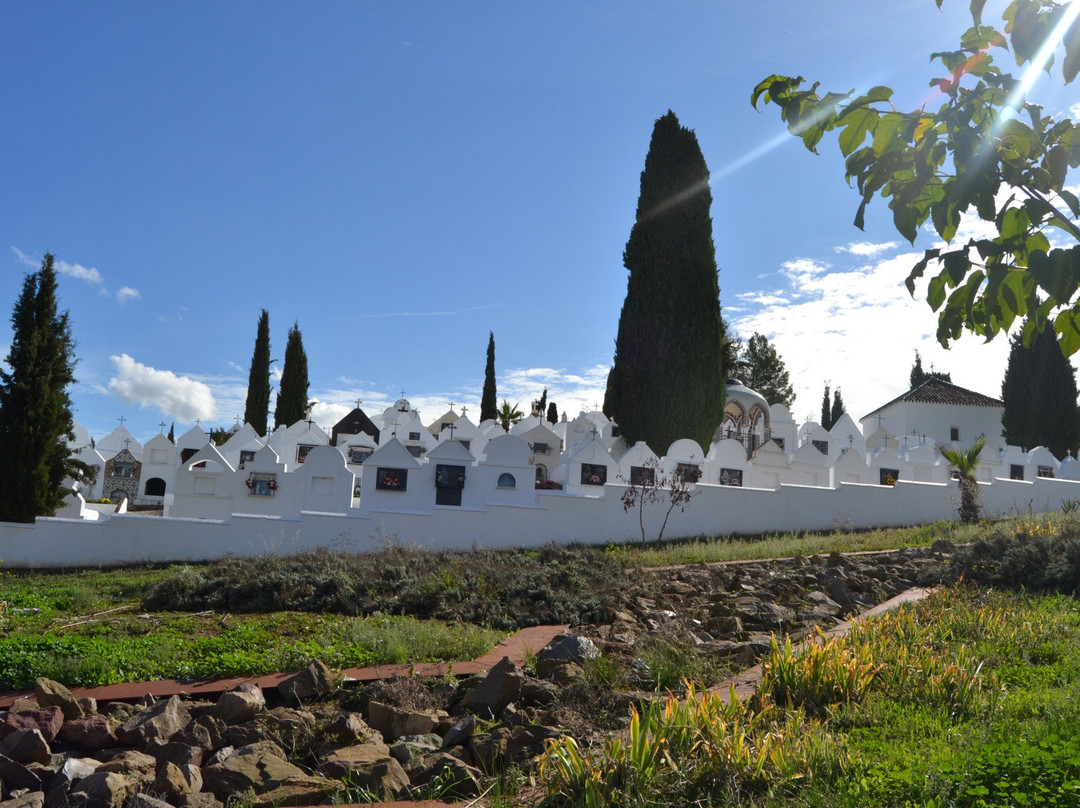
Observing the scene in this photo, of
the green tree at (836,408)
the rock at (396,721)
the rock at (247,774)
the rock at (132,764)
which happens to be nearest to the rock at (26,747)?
the rock at (132,764)

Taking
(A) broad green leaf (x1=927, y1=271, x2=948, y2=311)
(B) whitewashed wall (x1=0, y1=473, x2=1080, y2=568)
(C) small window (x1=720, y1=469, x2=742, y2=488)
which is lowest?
(B) whitewashed wall (x1=0, y1=473, x2=1080, y2=568)

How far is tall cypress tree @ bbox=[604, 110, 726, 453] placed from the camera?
2697 centimetres

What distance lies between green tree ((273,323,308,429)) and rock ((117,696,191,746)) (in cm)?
3732

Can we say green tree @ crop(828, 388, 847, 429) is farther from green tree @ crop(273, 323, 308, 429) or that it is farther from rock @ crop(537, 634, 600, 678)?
rock @ crop(537, 634, 600, 678)

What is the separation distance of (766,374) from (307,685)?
50.4 metres

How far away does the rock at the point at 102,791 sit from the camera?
421 cm

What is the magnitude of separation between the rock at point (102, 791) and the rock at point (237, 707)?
3.54 feet

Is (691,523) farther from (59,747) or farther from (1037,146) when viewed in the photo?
(1037,146)

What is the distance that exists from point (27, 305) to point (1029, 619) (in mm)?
19090

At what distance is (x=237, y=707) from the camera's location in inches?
217

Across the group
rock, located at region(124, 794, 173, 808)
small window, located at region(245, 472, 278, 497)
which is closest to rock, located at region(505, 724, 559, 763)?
rock, located at region(124, 794, 173, 808)

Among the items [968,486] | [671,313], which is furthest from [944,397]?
[968,486]

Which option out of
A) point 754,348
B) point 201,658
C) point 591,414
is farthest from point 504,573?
point 754,348

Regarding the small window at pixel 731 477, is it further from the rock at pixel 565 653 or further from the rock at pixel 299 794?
the rock at pixel 299 794
